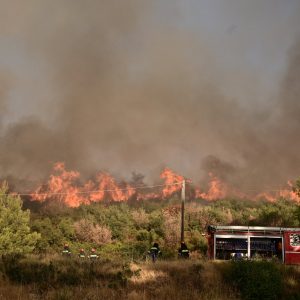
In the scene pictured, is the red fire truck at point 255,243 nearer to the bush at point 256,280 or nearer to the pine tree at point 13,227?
the bush at point 256,280

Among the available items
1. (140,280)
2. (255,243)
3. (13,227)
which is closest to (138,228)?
(13,227)

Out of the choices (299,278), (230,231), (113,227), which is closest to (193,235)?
(113,227)

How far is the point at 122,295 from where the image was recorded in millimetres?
12102

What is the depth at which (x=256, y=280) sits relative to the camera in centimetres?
1358

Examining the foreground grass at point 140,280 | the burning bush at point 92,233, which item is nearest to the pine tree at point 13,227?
the burning bush at point 92,233

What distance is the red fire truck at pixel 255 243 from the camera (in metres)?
28.4

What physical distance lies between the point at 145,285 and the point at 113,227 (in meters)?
49.4

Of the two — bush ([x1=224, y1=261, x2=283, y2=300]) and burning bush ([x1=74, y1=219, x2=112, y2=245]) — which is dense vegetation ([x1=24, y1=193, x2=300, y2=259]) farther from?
bush ([x1=224, y1=261, x2=283, y2=300])

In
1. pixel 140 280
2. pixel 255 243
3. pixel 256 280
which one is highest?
pixel 255 243

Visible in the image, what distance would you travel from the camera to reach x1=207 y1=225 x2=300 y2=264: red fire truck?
93.2 ft

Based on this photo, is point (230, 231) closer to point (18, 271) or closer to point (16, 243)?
point (18, 271)

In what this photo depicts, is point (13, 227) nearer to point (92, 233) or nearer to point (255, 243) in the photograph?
point (92, 233)

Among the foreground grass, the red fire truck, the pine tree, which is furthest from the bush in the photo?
the pine tree

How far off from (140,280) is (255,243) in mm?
16951
